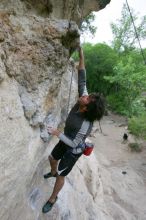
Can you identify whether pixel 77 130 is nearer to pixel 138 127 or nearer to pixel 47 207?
pixel 47 207

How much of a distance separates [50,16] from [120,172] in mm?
10277

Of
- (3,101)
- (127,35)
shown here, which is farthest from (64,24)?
(127,35)

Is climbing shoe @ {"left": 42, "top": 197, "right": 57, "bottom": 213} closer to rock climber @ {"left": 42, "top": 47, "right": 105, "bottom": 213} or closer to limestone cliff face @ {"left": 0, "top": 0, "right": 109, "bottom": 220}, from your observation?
rock climber @ {"left": 42, "top": 47, "right": 105, "bottom": 213}

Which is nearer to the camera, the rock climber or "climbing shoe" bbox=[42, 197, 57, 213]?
the rock climber

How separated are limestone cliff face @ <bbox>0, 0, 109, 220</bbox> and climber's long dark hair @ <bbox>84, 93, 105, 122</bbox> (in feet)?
2.66

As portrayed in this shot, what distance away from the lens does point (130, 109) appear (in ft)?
75.3

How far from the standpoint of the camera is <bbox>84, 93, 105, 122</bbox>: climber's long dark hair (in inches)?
186

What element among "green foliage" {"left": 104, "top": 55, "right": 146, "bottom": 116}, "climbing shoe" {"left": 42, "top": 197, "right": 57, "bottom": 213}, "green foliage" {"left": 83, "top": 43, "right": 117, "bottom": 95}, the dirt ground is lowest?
the dirt ground

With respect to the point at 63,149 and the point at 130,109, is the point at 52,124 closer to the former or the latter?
the point at 63,149

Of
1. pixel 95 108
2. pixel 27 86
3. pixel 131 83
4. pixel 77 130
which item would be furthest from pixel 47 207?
pixel 131 83


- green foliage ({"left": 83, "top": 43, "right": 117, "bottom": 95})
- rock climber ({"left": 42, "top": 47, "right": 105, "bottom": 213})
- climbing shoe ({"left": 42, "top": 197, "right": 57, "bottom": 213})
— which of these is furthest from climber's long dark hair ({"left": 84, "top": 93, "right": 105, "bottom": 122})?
green foliage ({"left": 83, "top": 43, "right": 117, "bottom": 95})

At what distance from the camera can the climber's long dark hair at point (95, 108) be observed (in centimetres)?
473

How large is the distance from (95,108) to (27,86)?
46.2 inches

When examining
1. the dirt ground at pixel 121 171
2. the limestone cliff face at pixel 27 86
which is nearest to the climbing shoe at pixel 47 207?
the limestone cliff face at pixel 27 86
